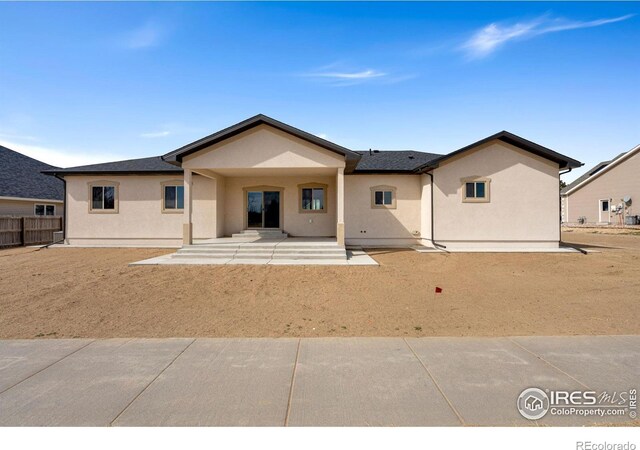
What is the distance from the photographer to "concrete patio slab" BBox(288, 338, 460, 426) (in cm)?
346

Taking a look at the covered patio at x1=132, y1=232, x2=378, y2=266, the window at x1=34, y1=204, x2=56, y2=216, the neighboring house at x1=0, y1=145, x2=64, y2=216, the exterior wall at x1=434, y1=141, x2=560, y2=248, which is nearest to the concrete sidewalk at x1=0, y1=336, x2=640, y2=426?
the covered patio at x1=132, y1=232, x2=378, y2=266

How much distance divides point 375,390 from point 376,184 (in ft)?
49.2

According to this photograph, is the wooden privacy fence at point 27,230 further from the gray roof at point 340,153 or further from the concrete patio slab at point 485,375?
the concrete patio slab at point 485,375

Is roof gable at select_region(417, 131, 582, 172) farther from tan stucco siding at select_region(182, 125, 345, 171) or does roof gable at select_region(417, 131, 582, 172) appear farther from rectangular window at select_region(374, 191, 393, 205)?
tan stucco siding at select_region(182, 125, 345, 171)

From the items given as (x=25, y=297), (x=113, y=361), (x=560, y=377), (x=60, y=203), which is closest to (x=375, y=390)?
(x=560, y=377)

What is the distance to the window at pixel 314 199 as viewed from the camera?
1877 centimetres

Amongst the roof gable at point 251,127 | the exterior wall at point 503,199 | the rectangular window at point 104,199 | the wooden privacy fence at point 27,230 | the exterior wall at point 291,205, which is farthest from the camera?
the wooden privacy fence at point 27,230

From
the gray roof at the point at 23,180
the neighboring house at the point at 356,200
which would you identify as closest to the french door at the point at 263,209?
the neighboring house at the point at 356,200

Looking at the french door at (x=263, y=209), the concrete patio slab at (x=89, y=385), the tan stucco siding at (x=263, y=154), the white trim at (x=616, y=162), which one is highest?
Result: the white trim at (x=616, y=162)

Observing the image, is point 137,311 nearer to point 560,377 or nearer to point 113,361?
point 113,361

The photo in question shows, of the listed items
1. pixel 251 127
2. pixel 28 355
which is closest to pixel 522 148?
pixel 251 127

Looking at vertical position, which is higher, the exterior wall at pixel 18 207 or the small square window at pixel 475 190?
the small square window at pixel 475 190

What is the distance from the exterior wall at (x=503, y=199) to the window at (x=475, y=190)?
0.56 ft

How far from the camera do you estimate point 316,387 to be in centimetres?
409
